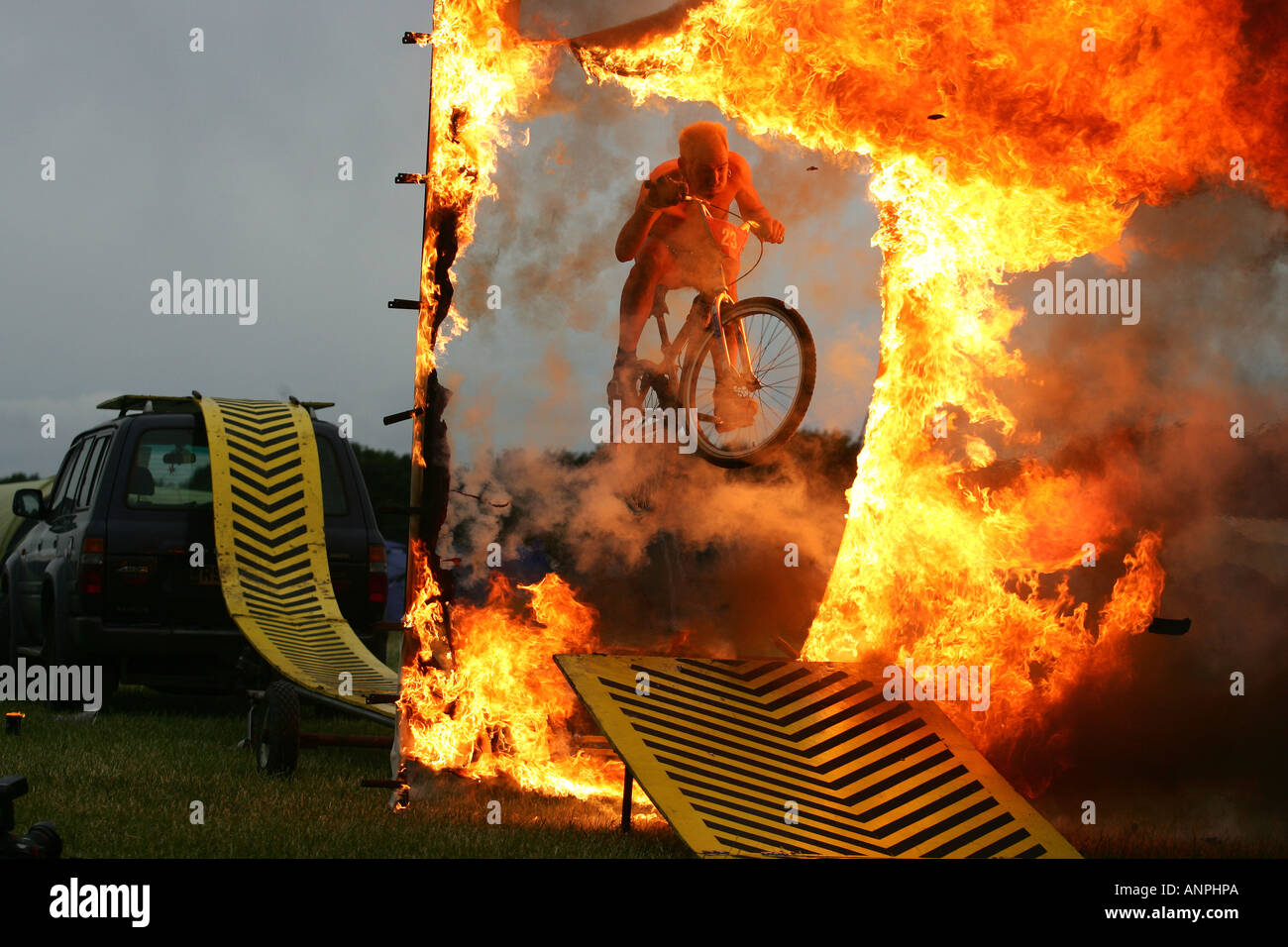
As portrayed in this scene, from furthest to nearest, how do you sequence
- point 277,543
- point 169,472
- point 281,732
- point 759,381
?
A: point 169,472 → point 277,543 → point 281,732 → point 759,381

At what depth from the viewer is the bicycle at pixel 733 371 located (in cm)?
856

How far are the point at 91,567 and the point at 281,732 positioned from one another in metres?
3.48

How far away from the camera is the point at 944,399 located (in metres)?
8.56

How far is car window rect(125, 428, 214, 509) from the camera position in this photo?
38.9ft

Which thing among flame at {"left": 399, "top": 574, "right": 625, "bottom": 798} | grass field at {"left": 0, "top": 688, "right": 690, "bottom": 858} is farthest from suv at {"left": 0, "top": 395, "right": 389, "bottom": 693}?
flame at {"left": 399, "top": 574, "right": 625, "bottom": 798}

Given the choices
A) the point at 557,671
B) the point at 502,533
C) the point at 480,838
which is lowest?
the point at 480,838

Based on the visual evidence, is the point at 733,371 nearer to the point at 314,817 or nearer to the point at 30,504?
the point at 314,817

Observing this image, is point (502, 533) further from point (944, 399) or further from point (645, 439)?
point (944, 399)

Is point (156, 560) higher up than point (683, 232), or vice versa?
point (683, 232)

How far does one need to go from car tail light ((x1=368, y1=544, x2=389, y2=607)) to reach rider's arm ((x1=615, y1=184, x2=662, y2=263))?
4712mm

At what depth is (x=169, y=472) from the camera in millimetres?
12125

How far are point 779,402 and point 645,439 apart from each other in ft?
2.77

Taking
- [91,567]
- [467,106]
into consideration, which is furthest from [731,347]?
[91,567]
